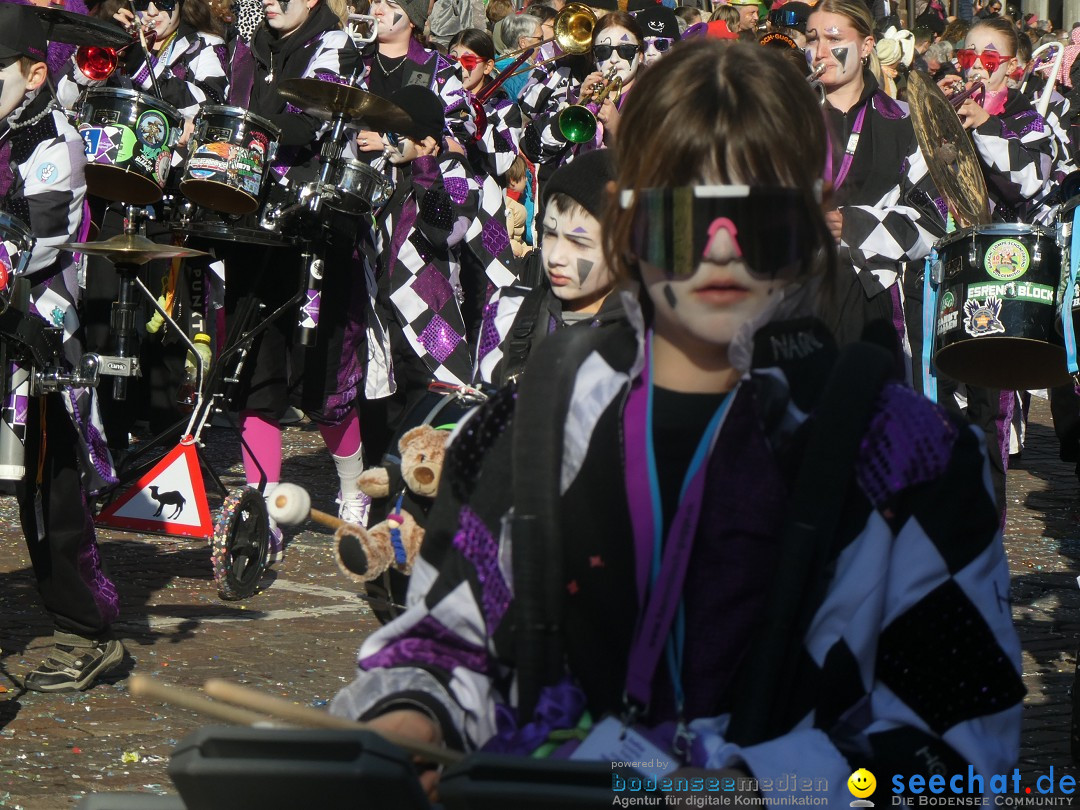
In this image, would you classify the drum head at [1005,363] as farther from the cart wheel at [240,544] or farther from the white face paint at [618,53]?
the white face paint at [618,53]

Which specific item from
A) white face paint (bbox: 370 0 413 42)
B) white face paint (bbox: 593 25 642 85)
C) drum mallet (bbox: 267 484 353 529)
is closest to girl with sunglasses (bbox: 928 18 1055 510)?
white face paint (bbox: 593 25 642 85)

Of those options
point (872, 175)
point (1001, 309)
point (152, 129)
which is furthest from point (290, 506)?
point (152, 129)

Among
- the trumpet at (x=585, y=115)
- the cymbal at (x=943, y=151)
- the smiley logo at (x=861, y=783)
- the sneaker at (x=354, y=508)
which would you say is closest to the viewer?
the smiley logo at (x=861, y=783)

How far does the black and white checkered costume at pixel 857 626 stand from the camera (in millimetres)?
1664

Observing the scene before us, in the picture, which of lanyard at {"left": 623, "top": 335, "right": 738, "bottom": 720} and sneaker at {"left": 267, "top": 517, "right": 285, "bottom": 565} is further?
sneaker at {"left": 267, "top": 517, "right": 285, "bottom": 565}

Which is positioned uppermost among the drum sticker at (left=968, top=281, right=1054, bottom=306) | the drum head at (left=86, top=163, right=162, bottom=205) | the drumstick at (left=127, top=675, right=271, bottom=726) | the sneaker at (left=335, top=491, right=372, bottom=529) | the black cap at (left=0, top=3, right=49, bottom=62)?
the black cap at (left=0, top=3, right=49, bottom=62)

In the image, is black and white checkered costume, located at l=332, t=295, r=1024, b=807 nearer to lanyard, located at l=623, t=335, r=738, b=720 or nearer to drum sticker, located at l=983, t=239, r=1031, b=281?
lanyard, located at l=623, t=335, r=738, b=720

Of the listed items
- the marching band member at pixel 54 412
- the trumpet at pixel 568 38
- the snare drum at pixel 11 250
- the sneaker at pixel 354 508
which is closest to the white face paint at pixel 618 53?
the trumpet at pixel 568 38

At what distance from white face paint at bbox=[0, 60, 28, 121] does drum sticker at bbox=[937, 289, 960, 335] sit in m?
2.88

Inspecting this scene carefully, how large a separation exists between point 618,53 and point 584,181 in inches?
227

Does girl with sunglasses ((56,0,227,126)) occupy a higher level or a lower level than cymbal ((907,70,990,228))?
higher

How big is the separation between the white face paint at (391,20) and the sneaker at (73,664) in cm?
382

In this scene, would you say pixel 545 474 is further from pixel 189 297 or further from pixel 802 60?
pixel 189 297

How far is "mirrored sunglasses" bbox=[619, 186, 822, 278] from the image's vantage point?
173 cm
